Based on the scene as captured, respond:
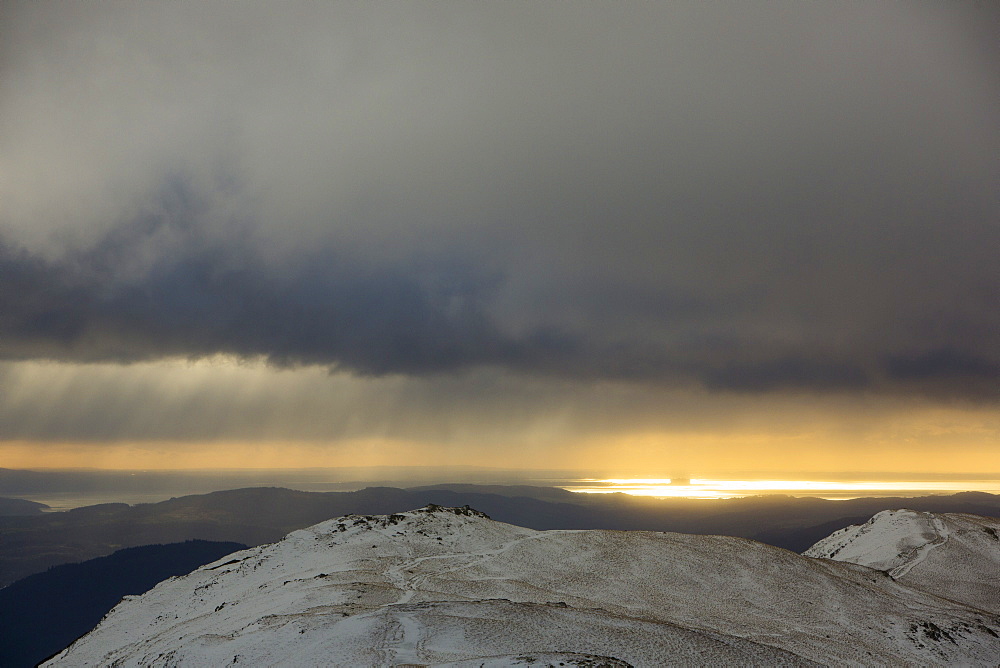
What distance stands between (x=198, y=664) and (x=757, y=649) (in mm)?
42688

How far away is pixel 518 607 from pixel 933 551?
9938cm

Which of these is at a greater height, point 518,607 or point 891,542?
point 518,607

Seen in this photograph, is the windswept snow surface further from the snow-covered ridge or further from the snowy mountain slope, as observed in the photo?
the snow-covered ridge

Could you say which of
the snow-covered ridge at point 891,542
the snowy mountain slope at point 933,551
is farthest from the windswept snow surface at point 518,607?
the snow-covered ridge at point 891,542

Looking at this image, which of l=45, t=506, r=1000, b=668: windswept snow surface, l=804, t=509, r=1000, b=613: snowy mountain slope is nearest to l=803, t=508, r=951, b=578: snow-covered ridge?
l=804, t=509, r=1000, b=613: snowy mountain slope

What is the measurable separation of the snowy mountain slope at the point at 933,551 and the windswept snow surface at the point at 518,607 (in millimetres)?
12819

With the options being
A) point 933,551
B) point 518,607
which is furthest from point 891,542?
point 518,607

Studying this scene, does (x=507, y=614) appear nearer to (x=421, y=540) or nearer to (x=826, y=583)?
(x=421, y=540)

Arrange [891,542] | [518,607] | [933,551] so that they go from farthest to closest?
[891,542] → [933,551] → [518,607]

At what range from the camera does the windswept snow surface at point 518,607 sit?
4588 cm

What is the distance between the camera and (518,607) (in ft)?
172

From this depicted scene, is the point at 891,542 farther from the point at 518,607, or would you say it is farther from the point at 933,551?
the point at 518,607

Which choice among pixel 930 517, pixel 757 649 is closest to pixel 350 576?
pixel 757 649

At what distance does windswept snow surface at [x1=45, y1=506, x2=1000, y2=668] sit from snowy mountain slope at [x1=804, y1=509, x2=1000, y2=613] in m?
12.8
